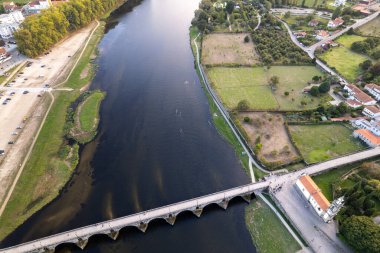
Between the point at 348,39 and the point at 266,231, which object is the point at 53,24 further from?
the point at 348,39

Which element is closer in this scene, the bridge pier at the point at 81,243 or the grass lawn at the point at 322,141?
the bridge pier at the point at 81,243

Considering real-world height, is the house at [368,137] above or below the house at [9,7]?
below

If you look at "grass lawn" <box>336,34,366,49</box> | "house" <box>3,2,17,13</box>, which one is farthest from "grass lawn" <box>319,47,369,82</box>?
"house" <box>3,2,17,13</box>

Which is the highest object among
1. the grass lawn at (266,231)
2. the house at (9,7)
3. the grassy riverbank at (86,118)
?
the house at (9,7)

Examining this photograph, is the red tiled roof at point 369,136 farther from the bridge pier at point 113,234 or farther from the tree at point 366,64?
the bridge pier at point 113,234

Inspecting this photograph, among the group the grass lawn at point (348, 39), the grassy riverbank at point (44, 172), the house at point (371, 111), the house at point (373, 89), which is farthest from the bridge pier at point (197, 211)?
the grass lawn at point (348, 39)

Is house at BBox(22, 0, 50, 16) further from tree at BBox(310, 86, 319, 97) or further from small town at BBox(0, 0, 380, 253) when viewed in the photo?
tree at BBox(310, 86, 319, 97)
